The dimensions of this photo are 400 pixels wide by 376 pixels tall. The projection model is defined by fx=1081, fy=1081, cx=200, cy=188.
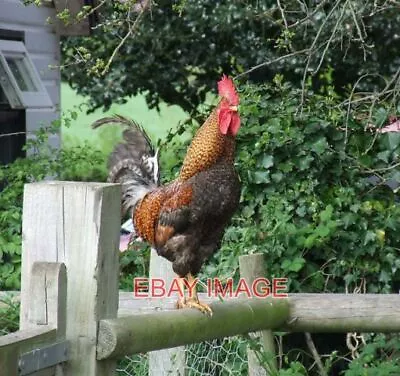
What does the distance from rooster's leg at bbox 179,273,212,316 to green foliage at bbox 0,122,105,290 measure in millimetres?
1699

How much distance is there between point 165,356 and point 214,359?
14.1 inches

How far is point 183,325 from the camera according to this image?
349 cm

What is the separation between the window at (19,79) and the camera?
Result: 770cm

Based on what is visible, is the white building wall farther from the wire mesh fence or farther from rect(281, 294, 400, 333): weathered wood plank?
rect(281, 294, 400, 333): weathered wood plank

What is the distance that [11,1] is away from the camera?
8164 millimetres

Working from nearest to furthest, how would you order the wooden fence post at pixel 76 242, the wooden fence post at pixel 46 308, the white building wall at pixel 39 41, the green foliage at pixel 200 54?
the wooden fence post at pixel 46 308, the wooden fence post at pixel 76 242, the white building wall at pixel 39 41, the green foliage at pixel 200 54

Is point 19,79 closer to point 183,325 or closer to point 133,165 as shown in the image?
point 133,165

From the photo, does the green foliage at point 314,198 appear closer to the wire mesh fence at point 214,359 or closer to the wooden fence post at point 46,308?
the wire mesh fence at point 214,359

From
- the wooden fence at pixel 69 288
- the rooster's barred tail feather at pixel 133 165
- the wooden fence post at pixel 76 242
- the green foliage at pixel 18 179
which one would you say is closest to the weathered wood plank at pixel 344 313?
the rooster's barred tail feather at pixel 133 165

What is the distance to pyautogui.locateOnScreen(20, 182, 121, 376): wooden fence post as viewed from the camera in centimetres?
273

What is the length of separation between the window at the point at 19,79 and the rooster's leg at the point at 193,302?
12.6 feet

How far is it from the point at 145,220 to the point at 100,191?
1.62m

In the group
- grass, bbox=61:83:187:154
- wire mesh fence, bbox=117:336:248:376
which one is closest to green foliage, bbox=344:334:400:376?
wire mesh fence, bbox=117:336:248:376

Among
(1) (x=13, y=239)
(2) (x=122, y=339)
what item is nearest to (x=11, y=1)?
(1) (x=13, y=239)
